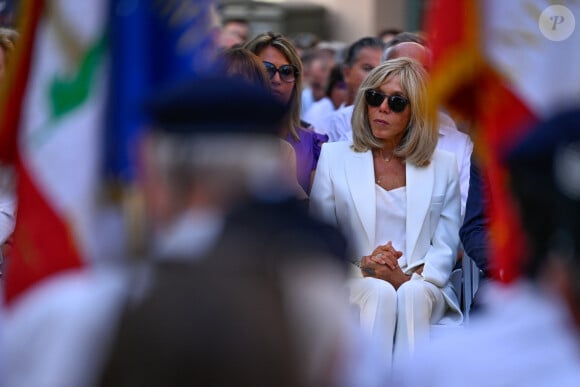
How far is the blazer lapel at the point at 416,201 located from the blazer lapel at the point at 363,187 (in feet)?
0.61

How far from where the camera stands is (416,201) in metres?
6.48

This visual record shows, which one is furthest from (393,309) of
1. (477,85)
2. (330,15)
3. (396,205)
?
(330,15)

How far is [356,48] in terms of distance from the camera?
9.36m

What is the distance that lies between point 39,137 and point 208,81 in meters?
1.34

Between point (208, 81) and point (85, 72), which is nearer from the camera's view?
point (208, 81)

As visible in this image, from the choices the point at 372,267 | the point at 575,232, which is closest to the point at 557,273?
the point at 575,232

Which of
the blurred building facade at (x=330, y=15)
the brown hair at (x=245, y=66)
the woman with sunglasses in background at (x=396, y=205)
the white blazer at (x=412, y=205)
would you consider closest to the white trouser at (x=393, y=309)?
the woman with sunglasses in background at (x=396, y=205)

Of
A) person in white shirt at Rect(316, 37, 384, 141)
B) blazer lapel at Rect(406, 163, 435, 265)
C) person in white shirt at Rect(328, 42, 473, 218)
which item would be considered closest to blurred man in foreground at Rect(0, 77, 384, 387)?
blazer lapel at Rect(406, 163, 435, 265)

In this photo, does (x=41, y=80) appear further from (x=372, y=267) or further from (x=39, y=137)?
(x=372, y=267)

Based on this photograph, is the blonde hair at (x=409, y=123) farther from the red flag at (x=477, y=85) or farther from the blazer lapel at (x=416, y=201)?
the red flag at (x=477, y=85)

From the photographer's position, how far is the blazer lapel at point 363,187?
6.41 metres

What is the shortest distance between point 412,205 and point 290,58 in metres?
1.21

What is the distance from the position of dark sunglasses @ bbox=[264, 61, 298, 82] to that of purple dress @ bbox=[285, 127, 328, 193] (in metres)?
0.29

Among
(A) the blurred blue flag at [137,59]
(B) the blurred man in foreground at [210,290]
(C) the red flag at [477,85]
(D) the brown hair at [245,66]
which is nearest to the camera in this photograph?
(B) the blurred man in foreground at [210,290]
